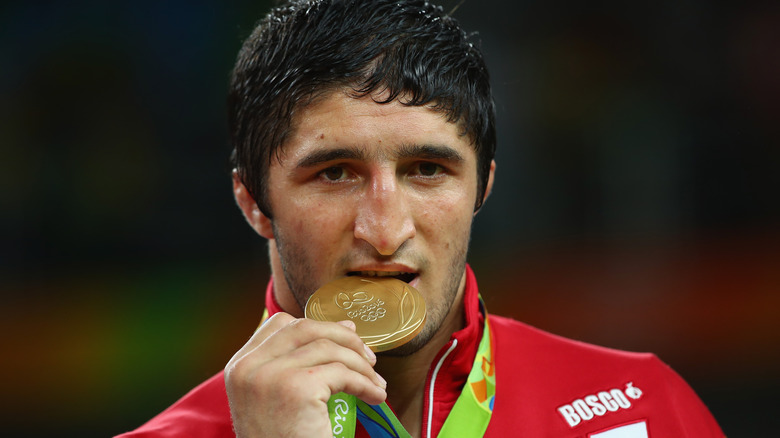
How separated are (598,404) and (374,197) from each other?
96 cm

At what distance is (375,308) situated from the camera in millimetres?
2049

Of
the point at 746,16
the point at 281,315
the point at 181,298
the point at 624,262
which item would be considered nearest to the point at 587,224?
the point at 624,262

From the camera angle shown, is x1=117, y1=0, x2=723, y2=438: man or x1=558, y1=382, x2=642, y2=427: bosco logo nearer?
x1=117, y1=0, x2=723, y2=438: man

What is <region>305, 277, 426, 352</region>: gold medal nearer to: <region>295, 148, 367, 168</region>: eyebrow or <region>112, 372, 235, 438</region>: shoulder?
<region>295, 148, 367, 168</region>: eyebrow

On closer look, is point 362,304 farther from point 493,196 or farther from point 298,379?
point 493,196

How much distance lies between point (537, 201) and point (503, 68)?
100 centimetres

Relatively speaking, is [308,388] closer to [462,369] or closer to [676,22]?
[462,369]

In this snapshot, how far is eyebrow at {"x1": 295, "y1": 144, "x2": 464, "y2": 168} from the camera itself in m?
2.07

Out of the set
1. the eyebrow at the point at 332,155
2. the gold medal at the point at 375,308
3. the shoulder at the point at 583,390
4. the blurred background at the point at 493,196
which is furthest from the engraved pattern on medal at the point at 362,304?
the blurred background at the point at 493,196

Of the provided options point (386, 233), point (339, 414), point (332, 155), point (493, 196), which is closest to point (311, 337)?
point (339, 414)

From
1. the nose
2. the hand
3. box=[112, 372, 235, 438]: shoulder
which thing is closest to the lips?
the nose

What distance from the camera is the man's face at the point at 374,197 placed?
2062mm

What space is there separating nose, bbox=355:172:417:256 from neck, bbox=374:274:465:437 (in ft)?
1.33

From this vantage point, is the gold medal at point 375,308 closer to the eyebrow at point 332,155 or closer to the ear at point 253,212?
the eyebrow at point 332,155
